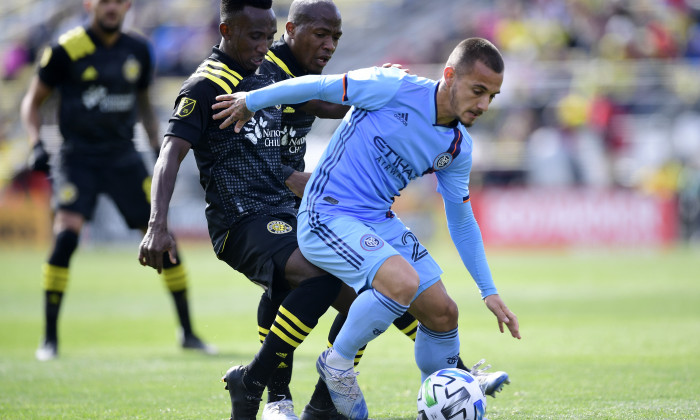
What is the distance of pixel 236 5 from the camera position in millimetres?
5117

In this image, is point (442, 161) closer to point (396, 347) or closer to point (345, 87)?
point (345, 87)

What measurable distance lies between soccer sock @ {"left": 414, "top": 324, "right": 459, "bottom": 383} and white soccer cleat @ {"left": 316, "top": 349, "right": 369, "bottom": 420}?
1.78 ft

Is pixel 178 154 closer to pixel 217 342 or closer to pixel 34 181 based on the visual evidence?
pixel 217 342

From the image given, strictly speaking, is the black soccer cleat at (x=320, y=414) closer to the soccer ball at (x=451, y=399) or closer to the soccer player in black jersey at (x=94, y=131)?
the soccer ball at (x=451, y=399)

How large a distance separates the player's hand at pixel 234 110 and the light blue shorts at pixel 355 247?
1.96 feet

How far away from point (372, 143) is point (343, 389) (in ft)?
4.27

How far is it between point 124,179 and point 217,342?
6.19 feet

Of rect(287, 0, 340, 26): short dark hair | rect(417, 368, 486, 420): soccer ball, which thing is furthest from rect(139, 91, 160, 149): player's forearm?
rect(417, 368, 486, 420): soccer ball

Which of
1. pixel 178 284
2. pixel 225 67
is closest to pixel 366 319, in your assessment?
pixel 225 67

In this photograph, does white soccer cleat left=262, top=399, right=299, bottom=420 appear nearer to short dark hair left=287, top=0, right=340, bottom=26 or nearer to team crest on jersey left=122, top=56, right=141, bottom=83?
short dark hair left=287, top=0, right=340, bottom=26

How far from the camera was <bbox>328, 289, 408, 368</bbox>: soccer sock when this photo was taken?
4527mm

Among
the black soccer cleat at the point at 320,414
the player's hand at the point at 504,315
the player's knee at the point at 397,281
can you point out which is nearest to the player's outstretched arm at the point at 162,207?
the player's knee at the point at 397,281

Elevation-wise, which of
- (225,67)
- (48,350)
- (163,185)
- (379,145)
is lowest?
(48,350)

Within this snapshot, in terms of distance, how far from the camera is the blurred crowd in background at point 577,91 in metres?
20.4
